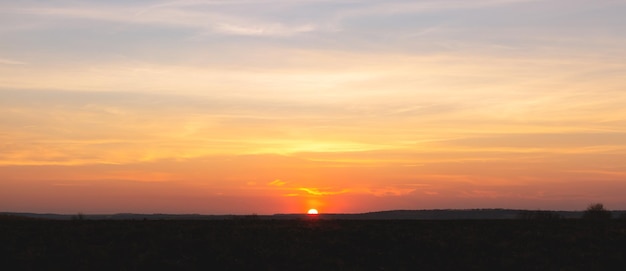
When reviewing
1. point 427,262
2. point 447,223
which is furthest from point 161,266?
point 447,223

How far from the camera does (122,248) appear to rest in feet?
124

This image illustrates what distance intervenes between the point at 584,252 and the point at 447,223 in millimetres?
12847

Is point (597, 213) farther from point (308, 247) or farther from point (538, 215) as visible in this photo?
point (308, 247)

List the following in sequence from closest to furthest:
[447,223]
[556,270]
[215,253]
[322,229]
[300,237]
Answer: [556,270] < [215,253] < [300,237] < [322,229] < [447,223]

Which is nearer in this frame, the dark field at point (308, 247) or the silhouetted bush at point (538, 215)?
the dark field at point (308, 247)

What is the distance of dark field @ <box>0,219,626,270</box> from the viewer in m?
34.4

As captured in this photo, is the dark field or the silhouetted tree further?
the silhouetted tree

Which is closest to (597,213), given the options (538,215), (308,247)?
(538,215)

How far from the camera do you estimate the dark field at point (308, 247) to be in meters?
34.4

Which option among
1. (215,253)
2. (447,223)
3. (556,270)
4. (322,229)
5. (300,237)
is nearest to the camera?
(556,270)

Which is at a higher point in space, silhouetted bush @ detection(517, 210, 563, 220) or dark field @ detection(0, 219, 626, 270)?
silhouetted bush @ detection(517, 210, 563, 220)

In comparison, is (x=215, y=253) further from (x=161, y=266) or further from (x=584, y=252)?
(x=584, y=252)

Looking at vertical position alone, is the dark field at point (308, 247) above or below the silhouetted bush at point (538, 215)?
below

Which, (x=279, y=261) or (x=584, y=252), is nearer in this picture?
(x=279, y=261)
